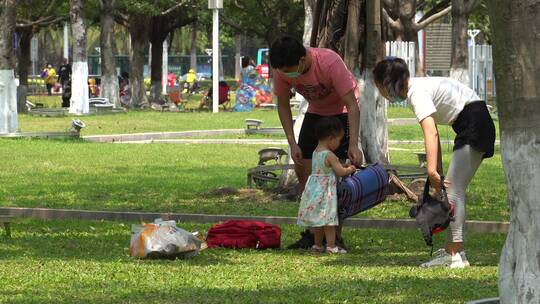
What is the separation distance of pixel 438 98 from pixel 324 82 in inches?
49.2

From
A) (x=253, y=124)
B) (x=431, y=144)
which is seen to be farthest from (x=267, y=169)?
(x=253, y=124)

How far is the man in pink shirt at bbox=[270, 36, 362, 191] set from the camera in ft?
33.5

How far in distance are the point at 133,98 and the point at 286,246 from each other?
3837 centimetres

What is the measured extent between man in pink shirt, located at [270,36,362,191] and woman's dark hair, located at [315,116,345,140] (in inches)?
3.6

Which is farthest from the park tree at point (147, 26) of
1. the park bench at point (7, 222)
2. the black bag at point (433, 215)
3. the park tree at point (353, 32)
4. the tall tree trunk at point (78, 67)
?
the black bag at point (433, 215)

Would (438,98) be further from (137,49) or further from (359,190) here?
(137,49)

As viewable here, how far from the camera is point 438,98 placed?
9.47 m

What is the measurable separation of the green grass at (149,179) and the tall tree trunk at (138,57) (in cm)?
2332

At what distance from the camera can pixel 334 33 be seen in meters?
15.1

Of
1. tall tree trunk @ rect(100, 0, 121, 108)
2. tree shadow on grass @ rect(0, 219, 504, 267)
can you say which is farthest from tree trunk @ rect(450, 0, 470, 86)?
tree shadow on grass @ rect(0, 219, 504, 267)

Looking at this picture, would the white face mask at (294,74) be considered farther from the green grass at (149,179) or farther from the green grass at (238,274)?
the green grass at (149,179)

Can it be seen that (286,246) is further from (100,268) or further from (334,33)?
(334,33)

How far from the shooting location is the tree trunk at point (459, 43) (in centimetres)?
3434

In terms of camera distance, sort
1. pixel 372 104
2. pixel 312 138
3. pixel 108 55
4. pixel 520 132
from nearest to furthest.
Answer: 1. pixel 520 132
2. pixel 312 138
3. pixel 372 104
4. pixel 108 55
